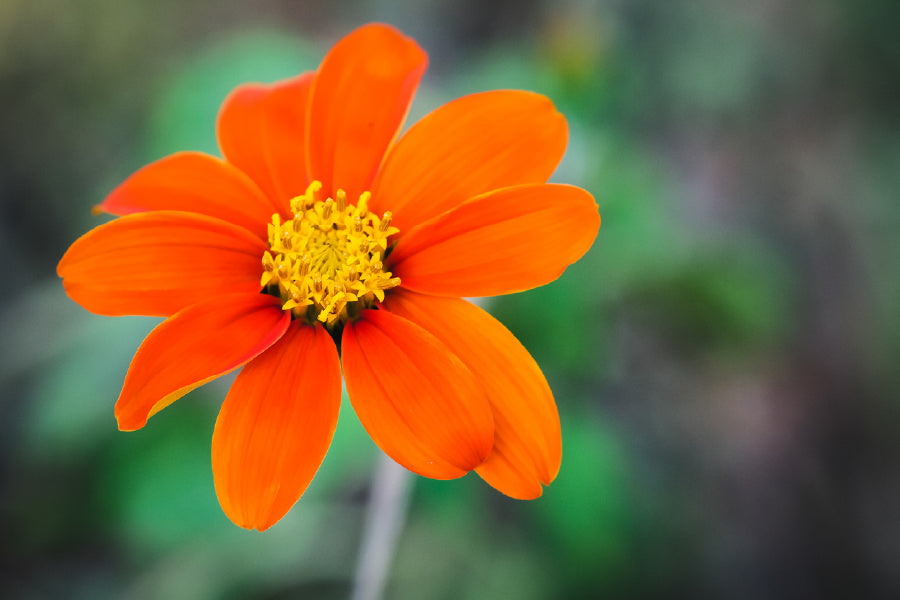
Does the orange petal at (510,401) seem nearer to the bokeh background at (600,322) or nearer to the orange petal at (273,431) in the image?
the orange petal at (273,431)

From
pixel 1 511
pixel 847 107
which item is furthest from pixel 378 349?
pixel 847 107

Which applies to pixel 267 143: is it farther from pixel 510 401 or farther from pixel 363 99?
pixel 510 401

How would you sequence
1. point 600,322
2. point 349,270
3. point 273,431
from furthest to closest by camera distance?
point 600,322 < point 349,270 < point 273,431

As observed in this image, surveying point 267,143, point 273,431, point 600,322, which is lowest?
point 600,322

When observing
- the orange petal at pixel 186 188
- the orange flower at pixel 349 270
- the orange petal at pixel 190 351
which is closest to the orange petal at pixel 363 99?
the orange flower at pixel 349 270

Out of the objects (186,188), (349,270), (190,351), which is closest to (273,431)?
(190,351)

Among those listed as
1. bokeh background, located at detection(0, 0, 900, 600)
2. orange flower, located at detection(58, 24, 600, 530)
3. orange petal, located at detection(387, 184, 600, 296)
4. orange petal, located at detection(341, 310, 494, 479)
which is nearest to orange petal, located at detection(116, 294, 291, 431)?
orange flower, located at detection(58, 24, 600, 530)

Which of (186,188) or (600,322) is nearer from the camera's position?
(186,188)

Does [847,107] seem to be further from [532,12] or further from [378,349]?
[378,349]
